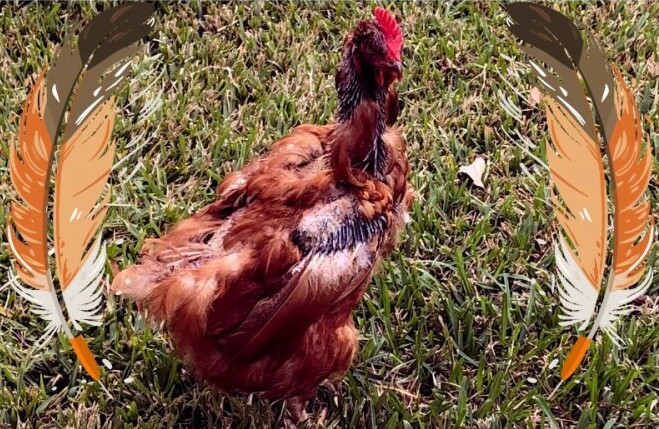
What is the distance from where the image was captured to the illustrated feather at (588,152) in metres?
1.60

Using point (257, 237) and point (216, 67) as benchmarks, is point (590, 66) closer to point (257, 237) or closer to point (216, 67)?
point (257, 237)

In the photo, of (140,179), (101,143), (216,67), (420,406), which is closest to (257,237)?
(101,143)

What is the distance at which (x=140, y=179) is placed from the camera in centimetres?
278

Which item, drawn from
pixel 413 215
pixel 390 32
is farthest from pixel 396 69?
pixel 413 215

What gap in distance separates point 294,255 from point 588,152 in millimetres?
721

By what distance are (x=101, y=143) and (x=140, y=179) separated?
3.89ft

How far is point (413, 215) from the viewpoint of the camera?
2.69m

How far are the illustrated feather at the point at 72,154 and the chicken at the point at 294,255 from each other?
239 mm

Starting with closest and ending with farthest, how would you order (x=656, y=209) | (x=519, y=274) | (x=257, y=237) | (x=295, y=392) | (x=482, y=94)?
(x=257, y=237), (x=295, y=392), (x=519, y=274), (x=656, y=209), (x=482, y=94)

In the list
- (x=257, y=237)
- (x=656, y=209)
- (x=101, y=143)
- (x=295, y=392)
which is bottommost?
(x=656, y=209)

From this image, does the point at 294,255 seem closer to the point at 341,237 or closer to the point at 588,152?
the point at 341,237

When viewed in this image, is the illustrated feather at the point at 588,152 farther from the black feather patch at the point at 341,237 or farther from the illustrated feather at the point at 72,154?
the illustrated feather at the point at 72,154

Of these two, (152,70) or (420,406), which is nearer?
(420,406)

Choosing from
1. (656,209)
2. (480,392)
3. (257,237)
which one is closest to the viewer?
(257,237)
